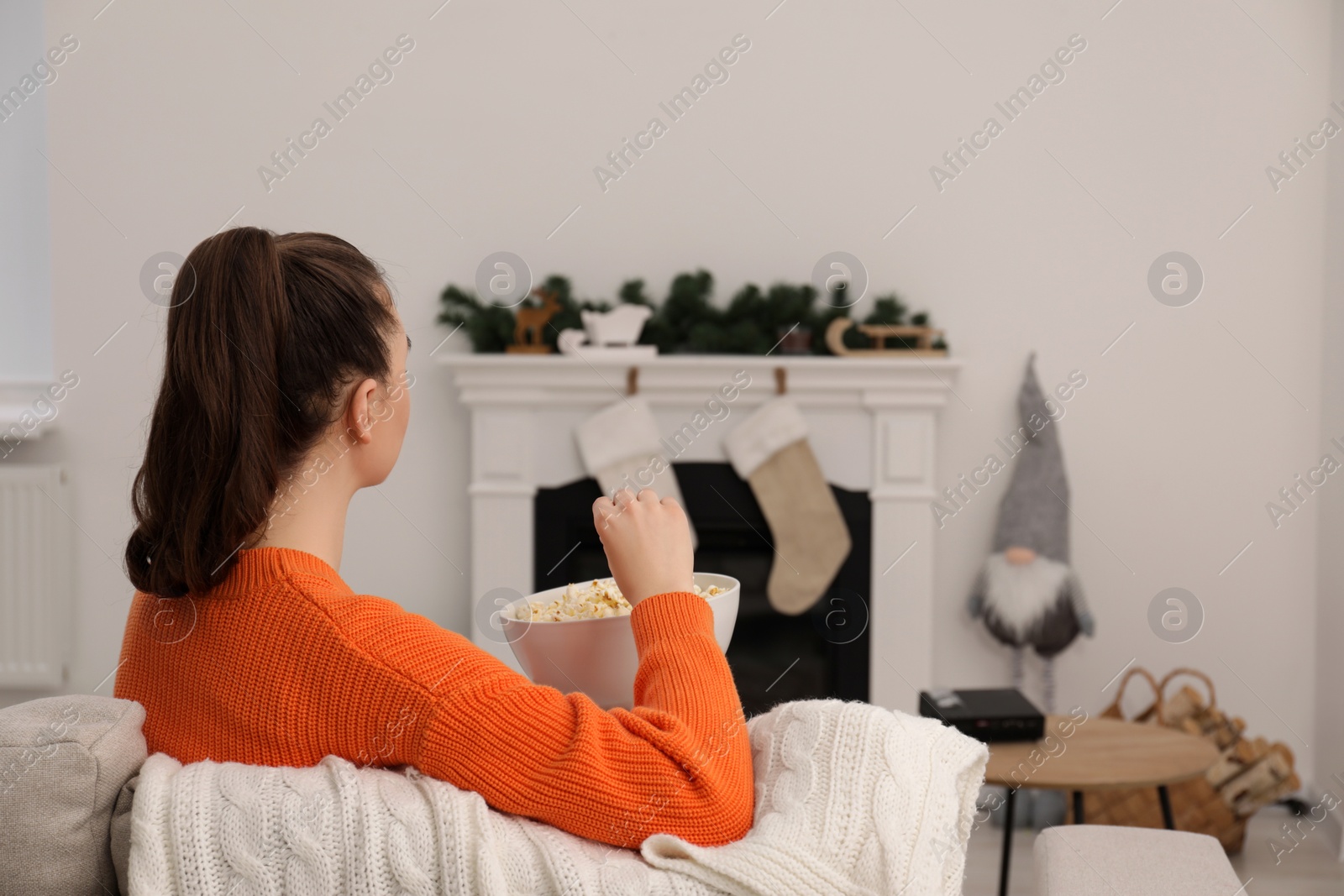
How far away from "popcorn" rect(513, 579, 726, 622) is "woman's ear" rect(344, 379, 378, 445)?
0.63 ft

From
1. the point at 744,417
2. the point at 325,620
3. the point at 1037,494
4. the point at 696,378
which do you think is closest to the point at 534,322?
the point at 696,378

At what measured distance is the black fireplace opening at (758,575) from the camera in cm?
277

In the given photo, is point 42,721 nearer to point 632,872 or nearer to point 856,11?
point 632,872

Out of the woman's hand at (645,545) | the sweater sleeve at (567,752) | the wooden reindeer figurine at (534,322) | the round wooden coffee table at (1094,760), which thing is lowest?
the round wooden coffee table at (1094,760)

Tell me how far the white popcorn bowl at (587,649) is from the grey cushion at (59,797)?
0.95 ft

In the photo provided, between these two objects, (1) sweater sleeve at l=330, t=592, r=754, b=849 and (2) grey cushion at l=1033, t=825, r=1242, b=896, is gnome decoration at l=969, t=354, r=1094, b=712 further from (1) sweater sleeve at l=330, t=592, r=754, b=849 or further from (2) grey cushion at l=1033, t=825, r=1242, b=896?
(1) sweater sleeve at l=330, t=592, r=754, b=849

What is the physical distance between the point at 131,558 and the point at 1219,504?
277 cm

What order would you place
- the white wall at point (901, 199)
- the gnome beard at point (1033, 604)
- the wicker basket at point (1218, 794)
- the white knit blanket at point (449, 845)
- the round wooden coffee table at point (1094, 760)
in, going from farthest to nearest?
the white wall at point (901, 199)
the gnome beard at point (1033, 604)
the wicker basket at point (1218, 794)
the round wooden coffee table at point (1094, 760)
the white knit blanket at point (449, 845)

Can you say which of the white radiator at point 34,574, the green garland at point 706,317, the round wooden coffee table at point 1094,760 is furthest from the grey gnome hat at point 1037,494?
the white radiator at point 34,574

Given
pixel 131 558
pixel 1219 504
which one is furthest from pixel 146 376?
pixel 1219 504

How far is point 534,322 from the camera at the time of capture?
2.72 metres

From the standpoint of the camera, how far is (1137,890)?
123cm

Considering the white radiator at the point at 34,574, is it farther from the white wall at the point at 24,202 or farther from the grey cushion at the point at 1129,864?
the grey cushion at the point at 1129,864

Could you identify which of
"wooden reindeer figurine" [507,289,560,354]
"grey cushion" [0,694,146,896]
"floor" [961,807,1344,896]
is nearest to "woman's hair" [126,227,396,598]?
"grey cushion" [0,694,146,896]
